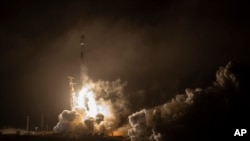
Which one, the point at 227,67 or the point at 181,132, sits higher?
the point at 227,67

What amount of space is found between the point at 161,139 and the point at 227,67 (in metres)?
32.0

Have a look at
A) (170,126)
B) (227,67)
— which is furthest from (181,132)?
(227,67)

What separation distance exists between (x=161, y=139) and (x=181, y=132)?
7.06 meters

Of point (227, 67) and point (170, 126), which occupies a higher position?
point (227, 67)

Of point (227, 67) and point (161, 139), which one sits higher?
point (227, 67)

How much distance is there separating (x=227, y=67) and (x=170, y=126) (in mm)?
26898

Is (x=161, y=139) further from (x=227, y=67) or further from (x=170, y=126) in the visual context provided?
(x=227, y=67)

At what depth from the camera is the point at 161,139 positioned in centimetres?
19875

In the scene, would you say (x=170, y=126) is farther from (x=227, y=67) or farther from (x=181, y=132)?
(x=227, y=67)

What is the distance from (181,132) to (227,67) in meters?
26.1

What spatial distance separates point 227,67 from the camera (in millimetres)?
199750

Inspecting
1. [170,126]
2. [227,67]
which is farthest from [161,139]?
[227,67]

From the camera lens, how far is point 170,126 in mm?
199875
